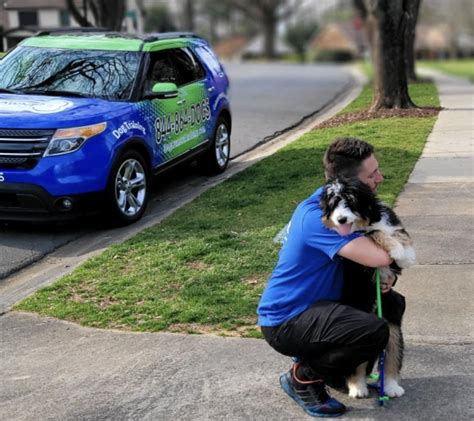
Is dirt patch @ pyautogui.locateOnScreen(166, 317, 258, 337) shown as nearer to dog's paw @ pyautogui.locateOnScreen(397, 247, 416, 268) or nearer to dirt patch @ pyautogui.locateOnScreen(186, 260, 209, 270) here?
dirt patch @ pyautogui.locateOnScreen(186, 260, 209, 270)

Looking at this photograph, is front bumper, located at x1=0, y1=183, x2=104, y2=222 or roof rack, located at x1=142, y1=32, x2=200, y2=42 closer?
front bumper, located at x1=0, y1=183, x2=104, y2=222

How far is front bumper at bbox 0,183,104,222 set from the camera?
7.09 m

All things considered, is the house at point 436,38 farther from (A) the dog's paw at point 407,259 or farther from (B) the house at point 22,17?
(A) the dog's paw at point 407,259

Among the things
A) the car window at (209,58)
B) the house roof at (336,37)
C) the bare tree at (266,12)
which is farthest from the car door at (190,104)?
the house roof at (336,37)

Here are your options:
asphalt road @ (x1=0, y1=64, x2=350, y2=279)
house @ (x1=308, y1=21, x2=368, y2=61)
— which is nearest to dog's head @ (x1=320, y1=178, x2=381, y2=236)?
asphalt road @ (x1=0, y1=64, x2=350, y2=279)

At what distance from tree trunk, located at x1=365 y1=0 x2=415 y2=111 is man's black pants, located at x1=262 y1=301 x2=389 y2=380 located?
1070 cm

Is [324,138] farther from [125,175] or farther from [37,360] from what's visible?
[37,360]

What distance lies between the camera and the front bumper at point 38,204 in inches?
279

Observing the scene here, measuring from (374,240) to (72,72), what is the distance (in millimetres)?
5521

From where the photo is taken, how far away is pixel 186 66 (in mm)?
9477

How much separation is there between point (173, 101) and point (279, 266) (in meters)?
5.17

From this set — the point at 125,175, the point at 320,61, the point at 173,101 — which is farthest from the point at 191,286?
the point at 320,61

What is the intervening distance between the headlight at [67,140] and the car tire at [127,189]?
42cm

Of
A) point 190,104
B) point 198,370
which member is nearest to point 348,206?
point 198,370
